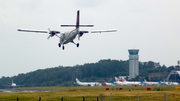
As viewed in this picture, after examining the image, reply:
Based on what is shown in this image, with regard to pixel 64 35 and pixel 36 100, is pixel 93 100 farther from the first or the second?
pixel 64 35

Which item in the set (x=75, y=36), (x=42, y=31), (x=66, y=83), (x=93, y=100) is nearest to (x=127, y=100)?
(x=93, y=100)

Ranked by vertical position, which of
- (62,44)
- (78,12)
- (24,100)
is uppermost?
(78,12)

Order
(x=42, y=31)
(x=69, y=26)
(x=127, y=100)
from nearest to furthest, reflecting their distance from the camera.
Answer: (x=127, y=100) → (x=69, y=26) → (x=42, y=31)

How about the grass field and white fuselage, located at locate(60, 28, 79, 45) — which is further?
white fuselage, located at locate(60, 28, 79, 45)

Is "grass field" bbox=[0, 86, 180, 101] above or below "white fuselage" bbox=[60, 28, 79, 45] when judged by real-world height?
below

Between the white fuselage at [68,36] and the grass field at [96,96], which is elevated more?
the white fuselage at [68,36]

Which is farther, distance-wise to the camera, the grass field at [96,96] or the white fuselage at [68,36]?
the white fuselage at [68,36]

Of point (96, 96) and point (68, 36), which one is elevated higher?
point (68, 36)

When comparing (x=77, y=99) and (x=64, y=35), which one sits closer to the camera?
(x=77, y=99)

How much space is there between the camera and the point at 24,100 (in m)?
54.2

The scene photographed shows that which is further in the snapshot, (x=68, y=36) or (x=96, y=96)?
(x=68, y=36)

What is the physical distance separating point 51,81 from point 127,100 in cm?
15090

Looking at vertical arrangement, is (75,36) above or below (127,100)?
above

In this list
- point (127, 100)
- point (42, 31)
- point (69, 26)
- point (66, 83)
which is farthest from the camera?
point (66, 83)
